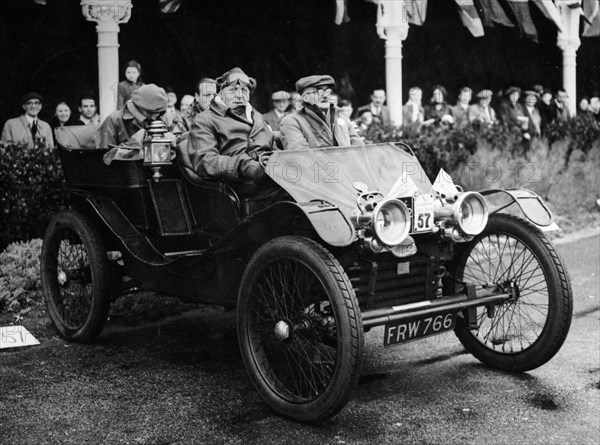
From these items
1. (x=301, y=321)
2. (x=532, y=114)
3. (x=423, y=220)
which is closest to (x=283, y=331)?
(x=301, y=321)

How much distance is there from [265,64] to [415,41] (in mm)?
4687

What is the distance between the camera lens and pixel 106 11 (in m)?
11.0

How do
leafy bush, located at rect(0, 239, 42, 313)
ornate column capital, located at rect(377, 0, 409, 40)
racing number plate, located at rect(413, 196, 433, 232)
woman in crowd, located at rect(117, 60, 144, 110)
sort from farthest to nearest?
1. ornate column capital, located at rect(377, 0, 409, 40)
2. woman in crowd, located at rect(117, 60, 144, 110)
3. leafy bush, located at rect(0, 239, 42, 313)
4. racing number plate, located at rect(413, 196, 433, 232)

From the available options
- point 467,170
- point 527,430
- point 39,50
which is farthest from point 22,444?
point 39,50

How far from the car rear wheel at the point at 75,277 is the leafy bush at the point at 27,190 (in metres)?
2.01

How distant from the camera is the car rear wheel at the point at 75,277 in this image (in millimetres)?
6102

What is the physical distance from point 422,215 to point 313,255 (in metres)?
0.79

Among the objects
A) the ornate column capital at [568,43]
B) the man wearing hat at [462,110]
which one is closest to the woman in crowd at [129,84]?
the man wearing hat at [462,110]

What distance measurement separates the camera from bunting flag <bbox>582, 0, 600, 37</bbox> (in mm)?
18859

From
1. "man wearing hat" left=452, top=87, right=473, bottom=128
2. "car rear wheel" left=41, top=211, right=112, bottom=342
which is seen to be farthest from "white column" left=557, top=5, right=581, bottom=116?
"car rear wheel" left=41, top=211, right=112, bottom=342

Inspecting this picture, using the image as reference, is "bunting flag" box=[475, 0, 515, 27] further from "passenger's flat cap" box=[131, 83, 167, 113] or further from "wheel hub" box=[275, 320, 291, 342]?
"wheel hub" box=[275, 320, 291, 342]

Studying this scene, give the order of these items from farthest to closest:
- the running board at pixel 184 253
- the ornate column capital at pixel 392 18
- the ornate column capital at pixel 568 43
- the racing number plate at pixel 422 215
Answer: the ornate column capital at pixel 568 43 < the ornate column capital at pixel 392 18 < the running board at pixel 184 253 < the racing number plate at pixel 422 215

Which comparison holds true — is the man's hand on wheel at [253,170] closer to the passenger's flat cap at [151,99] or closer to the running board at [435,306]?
the running board at [435,306]

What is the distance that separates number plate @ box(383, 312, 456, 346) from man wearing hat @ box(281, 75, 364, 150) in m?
1.42
